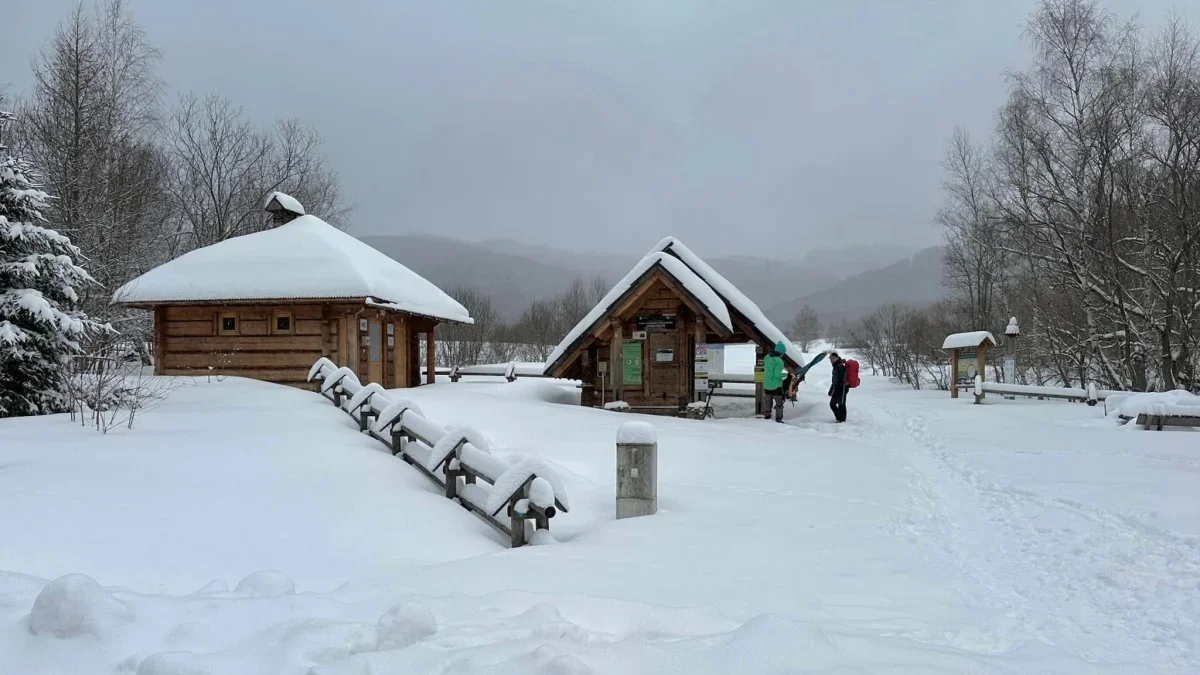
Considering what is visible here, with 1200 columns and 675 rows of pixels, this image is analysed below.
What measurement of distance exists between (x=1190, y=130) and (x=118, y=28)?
33.3 meters

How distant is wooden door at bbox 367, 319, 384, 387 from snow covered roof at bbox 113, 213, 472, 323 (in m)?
1.20

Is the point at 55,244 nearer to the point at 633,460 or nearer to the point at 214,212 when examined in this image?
the point at 633,460

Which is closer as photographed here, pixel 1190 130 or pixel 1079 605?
pixel 1079 605

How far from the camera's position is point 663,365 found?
56.0 ft

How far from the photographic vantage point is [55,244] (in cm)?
970

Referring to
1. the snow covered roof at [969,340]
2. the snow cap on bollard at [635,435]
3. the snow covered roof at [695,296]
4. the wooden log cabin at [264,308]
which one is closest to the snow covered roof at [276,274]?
the wooden log cabin at [264,308]

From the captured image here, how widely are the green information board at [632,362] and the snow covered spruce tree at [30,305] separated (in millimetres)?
11300

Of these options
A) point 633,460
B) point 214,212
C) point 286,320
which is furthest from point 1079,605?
point 214,212

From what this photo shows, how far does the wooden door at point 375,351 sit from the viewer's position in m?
19.3

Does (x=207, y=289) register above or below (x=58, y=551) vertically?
above

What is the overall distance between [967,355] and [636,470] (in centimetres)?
1881

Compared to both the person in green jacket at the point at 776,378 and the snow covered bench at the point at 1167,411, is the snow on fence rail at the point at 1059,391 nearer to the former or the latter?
the snow covered bench at the point at 1167,411

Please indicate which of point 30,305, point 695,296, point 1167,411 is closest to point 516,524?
point 30,305

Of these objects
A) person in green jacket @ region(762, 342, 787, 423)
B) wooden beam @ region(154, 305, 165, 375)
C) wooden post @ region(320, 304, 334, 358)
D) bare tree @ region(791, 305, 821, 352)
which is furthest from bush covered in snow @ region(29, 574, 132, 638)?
bare tree @ region(791, 305, 821, 352)
